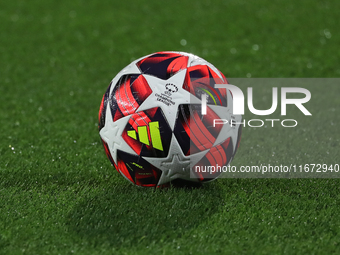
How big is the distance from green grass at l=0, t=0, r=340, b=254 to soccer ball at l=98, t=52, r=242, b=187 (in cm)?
35

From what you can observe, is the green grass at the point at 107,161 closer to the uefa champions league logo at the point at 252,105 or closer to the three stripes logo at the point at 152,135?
the uefa champions league logo at the point at 252,105

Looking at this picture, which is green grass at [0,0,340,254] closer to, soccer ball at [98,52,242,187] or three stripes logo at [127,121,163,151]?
soccer ball at [98,52,242,187]

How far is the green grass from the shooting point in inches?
160

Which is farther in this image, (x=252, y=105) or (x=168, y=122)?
(x=252, y=105)

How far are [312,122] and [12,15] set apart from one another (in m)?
9.46

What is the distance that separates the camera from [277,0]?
42.5 feet

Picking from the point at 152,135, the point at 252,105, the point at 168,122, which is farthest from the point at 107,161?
the point at 252,105

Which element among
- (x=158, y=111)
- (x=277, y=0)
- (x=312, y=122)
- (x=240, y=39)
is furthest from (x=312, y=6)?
(x=158, y=111)

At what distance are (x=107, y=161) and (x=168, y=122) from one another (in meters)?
1.58

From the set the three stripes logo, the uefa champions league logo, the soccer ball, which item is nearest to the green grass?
the uefa champions league logo

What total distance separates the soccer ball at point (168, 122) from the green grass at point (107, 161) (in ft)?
1.14

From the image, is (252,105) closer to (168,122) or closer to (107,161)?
(107,161)

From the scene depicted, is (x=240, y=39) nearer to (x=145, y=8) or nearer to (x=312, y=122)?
(x=145, y=8)

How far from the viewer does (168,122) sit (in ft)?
14.2
